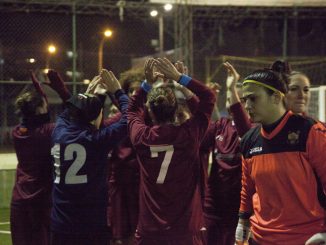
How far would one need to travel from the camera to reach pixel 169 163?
3828 mm

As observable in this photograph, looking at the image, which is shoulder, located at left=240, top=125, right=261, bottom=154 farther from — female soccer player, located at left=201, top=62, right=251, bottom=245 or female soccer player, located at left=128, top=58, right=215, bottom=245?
female soccer player, located at left=201, top=62, right=251, bottom=245

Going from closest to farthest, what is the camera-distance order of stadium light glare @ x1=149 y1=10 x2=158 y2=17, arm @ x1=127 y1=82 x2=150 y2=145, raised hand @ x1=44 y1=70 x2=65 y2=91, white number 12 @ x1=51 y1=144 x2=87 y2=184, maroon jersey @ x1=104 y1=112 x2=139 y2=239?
arm @ x1=127 y1=82 x2=150 y2=145, white number 12 @ x1=51 y1=144 x2=87 y2=184, raised hand @ x1=44 y1=70 x2=65 y2=91, maroon jersey @ x1=104 y1=112 x2=139 y2=239, stadium light glare @ x1=149 y1=10 x2=158 y2=17

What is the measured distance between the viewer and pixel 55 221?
4.15 metres

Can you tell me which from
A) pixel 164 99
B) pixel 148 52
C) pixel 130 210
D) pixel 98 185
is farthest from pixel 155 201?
pixel 148 52

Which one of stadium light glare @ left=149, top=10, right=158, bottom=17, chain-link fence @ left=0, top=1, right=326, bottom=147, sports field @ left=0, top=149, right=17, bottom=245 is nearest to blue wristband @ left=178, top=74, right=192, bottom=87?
chain-link fence @ left=0, top=1, right=326, bottom=147

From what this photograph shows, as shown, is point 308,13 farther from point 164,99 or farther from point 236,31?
point 164,99

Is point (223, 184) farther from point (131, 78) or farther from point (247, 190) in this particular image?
point (131, 78)

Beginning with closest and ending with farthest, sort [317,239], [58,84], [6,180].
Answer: [317,239]
[58,84]
[6,180]

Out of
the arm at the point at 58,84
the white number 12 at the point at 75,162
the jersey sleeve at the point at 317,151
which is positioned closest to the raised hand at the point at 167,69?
the white number 12 at the point at 75,162

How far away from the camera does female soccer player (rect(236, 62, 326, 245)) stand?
3074mm

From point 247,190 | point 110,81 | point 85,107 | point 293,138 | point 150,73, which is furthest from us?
point 110,81

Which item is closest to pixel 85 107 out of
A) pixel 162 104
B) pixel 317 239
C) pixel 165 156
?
pixel 162 104

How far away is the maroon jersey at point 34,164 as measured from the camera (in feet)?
15.7

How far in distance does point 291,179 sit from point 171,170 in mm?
1025
